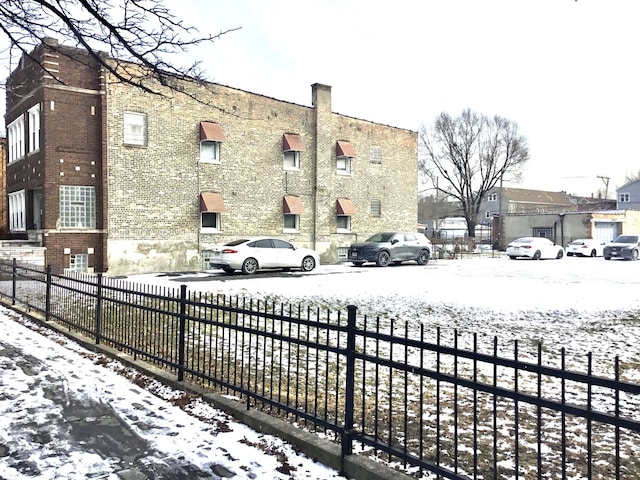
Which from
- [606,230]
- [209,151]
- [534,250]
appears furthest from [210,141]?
[606,230]

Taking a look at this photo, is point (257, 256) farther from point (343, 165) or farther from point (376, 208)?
point (376, 208)

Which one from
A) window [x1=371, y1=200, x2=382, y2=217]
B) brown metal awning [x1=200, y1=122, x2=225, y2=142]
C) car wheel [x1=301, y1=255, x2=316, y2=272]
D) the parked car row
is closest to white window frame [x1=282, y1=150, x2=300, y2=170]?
brown metal awning [x1=200, y1=122, x2=225, y2=142]

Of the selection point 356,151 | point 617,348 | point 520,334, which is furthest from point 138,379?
point 356,151

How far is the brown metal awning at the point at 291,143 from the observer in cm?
2606

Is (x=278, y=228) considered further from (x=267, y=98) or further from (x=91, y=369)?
(x=91, y=369)

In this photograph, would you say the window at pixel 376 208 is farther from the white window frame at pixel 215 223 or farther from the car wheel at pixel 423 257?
the white window frame at pixel 215 223

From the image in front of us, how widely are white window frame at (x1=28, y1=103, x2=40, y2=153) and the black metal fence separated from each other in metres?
13.8

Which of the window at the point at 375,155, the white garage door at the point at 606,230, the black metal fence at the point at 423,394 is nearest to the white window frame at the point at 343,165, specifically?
the window at the point at 375,155

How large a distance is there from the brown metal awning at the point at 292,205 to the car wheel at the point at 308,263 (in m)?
4.97

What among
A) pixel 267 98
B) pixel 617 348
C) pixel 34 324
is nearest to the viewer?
pixel 617 348

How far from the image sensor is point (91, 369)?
21.5 ft

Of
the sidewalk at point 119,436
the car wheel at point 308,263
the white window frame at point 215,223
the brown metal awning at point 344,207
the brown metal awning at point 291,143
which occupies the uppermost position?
the brown metal awning at point 291,143

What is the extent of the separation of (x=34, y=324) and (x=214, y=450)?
23.7 ft

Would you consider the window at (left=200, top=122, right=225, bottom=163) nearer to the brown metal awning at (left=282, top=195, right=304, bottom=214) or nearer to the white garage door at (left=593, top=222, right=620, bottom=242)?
the brown metal awning at (left=282, top=195, right=304, bottom=214)
